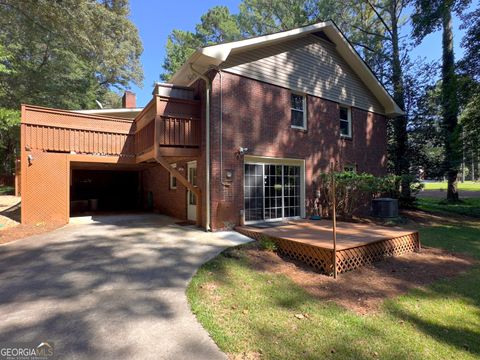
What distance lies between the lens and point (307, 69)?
10633 mm

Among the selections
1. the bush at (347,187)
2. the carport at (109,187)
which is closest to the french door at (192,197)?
the bush at (347,187)

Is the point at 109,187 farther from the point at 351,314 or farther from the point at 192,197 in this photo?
the point at 351,314

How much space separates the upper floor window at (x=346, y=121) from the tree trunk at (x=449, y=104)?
18.6 ft

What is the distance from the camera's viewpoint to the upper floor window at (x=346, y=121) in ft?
40.5

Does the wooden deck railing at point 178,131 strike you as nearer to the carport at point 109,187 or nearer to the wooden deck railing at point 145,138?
the wooden deck railing at point 145,138

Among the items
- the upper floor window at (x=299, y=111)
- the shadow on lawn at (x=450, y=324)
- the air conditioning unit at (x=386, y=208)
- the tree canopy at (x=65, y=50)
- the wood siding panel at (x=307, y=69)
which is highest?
the tree canopy at (x=65, y=50)

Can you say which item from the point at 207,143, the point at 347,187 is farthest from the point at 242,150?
the point at 347,187

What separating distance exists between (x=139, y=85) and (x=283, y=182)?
20729 millimetres

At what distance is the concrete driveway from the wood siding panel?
5.70 m

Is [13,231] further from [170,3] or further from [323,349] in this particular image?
[170,3]

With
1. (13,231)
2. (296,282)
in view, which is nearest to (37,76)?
(13,231)

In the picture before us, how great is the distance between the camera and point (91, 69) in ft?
69.7

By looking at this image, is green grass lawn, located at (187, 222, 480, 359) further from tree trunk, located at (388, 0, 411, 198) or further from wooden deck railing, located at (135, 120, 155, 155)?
tree trunk, located at (388, 0, 411, 198)

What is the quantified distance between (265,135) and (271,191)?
2011 millimetres
